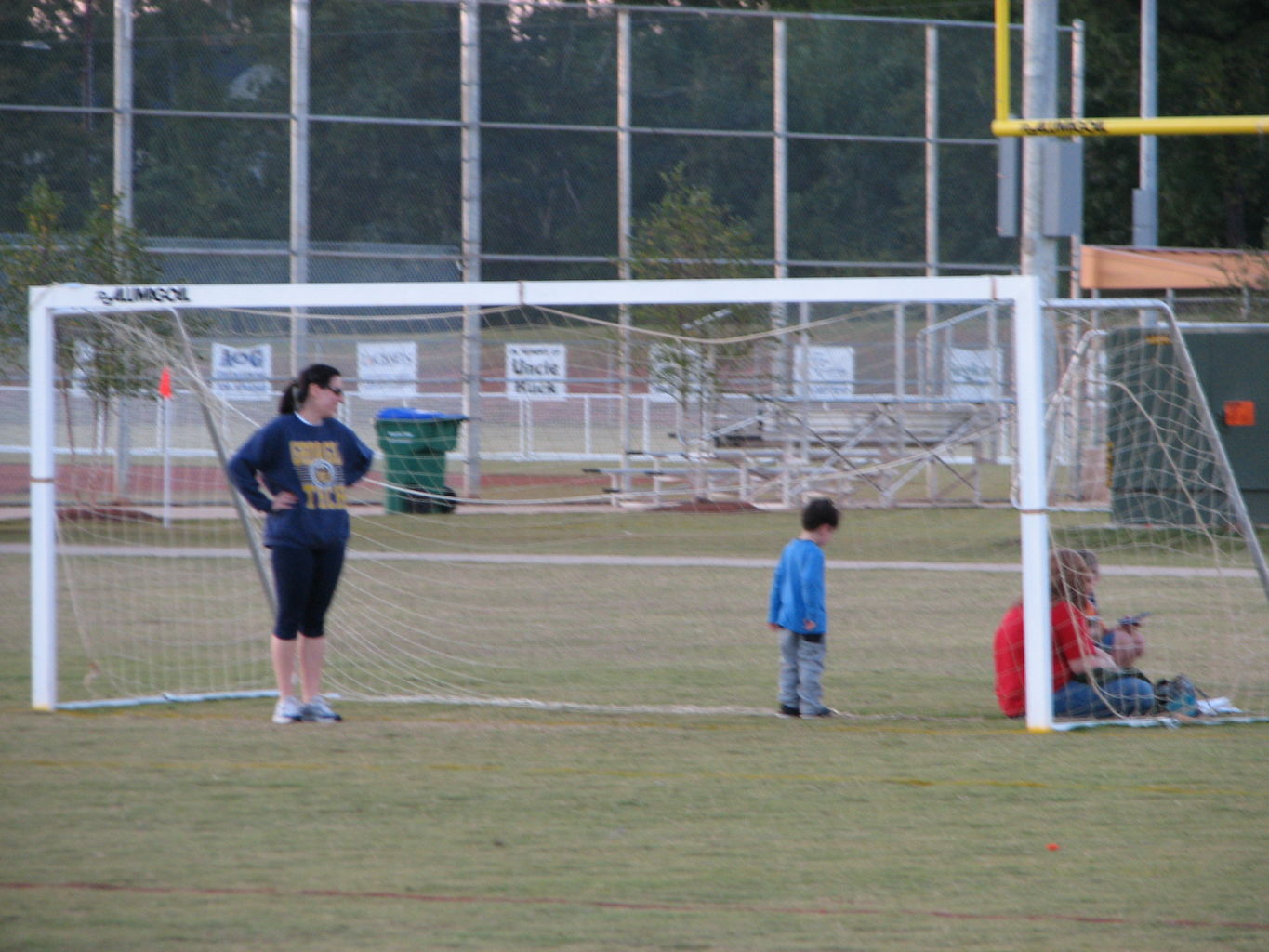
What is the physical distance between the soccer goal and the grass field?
0.68 metres

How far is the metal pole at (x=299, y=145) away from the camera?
68.6 feet

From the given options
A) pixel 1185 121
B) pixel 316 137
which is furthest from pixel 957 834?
pixel 316 137

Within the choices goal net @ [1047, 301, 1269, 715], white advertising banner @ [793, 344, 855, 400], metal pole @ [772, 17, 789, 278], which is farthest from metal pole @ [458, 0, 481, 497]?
goal net @ [1047, 301, 1269, 715]

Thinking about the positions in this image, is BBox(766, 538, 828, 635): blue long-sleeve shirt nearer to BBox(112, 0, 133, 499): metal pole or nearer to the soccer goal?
the soccer goal

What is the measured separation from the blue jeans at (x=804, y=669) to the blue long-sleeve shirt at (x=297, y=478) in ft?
7.38

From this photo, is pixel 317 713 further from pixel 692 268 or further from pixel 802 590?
pixel 692 268

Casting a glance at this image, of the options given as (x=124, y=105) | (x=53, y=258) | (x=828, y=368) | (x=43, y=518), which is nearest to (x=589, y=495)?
(x=828, y=368)

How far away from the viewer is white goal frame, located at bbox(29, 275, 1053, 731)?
706cm

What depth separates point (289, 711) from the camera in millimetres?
7418

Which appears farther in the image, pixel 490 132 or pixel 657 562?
pixel 490 132

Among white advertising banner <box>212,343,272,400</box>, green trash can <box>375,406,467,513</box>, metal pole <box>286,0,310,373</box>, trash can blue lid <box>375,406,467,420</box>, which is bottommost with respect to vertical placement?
green trash can <box>375,406,467,513</box>

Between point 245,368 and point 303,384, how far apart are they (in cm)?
1268

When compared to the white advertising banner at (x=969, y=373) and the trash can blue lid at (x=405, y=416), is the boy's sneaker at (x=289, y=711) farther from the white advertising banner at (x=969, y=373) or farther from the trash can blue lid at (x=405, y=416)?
the white advertising banner at (x=969, y=373)

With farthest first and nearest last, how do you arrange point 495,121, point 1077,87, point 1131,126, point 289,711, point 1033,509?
1. point 1077,87
2. point 495,121
3. point 1131,126
4. point 289,711
5. point 1033,509
